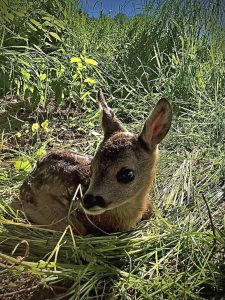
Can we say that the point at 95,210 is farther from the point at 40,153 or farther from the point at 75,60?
the point at 75,60

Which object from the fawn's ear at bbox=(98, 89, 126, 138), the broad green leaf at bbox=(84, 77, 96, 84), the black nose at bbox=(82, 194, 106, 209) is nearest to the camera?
the black nose at bbox=(82, 194, 106, 209)

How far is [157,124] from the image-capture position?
273 centimetres

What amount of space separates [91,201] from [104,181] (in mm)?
120

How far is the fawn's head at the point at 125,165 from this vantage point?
2623 mm

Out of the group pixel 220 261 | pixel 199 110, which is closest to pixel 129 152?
pixel 220 261

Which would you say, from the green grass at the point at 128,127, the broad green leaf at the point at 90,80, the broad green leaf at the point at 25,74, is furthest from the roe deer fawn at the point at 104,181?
the broad green leaf at the point at 90,80

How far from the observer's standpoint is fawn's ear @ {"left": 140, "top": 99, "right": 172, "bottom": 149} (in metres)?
2.68

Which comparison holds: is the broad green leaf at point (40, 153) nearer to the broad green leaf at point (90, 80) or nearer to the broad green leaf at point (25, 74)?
the broad green leaf at point (25, 74)

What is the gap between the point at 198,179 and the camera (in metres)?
3.40

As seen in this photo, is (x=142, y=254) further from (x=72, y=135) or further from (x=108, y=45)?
(x=108, y=45)

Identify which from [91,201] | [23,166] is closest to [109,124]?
[91,201]

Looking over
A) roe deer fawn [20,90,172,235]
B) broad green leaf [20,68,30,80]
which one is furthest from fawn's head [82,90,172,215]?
broad green leaf [20,68,30,80]

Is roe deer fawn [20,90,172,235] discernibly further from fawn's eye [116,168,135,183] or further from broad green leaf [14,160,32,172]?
broad green leaf [14,160,32,172]

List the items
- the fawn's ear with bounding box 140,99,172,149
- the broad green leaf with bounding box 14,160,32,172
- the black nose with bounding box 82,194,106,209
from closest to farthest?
1. the black nose with bounding box 82,194,106,209
2. the fawn's ear with bounding box 140,99,172,149
3. the broad green leaf with bounding box 14,160,32,172
